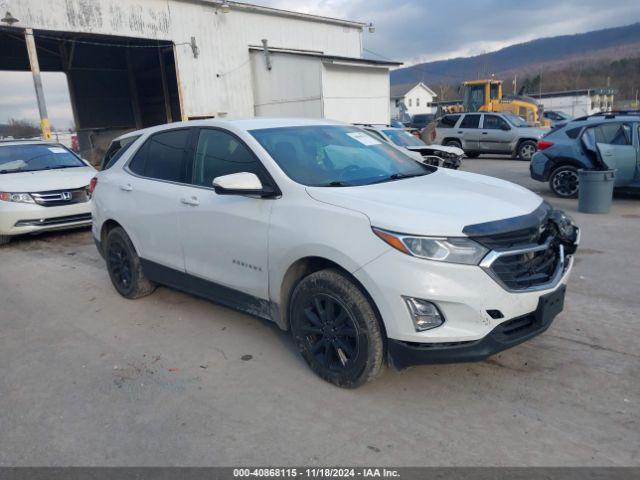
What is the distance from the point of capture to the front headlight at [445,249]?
2854mm

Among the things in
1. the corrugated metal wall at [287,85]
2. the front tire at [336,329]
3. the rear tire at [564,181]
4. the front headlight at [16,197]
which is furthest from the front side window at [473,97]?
the front tire at [336,329]

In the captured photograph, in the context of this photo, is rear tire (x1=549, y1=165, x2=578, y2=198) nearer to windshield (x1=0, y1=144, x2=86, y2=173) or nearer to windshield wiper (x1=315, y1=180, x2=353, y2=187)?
windshield wiper (x1=315, y1=180, x2=353, y2=187)

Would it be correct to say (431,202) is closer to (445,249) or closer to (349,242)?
(445,249)

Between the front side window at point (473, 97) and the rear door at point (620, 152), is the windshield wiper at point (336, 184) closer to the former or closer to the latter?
the rear door at point (620, 152)

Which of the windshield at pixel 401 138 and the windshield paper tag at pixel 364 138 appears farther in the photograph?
the windshield at pixel 401 138

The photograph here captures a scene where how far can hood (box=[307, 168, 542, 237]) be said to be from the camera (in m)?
2.93

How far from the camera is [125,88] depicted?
94.8ft

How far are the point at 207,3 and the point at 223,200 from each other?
64.2 ft

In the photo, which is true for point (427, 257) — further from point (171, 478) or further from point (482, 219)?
point (171, 478)

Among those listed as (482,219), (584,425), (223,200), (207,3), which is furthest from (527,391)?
(207,3)

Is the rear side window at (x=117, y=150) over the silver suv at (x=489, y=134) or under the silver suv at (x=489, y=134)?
over

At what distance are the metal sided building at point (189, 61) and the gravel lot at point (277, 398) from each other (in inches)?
607

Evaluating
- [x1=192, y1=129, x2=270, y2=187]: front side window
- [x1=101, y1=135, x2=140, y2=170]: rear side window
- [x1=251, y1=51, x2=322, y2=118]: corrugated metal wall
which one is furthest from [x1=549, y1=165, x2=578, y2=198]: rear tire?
[x1=251, y1=51, x2=322, y2=118]: corrugated metal wall

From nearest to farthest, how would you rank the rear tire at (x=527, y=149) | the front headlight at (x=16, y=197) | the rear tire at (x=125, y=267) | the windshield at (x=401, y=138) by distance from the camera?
the rear tire at (x=125, y=267) < the front headlight at (x=16, y=197) < the windshield at (x=401, y=138) < the rear tire at (x=527, y=149)
